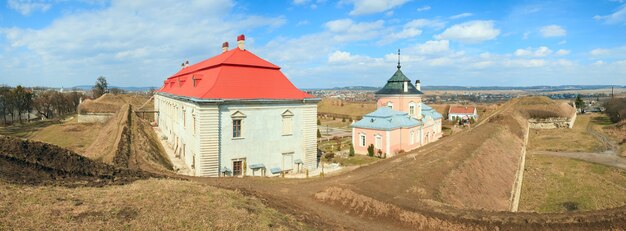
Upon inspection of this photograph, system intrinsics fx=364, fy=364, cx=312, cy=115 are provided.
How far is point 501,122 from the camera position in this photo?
4294 centimetres

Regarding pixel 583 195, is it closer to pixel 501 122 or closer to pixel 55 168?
pixel 501 122

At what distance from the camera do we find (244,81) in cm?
2283

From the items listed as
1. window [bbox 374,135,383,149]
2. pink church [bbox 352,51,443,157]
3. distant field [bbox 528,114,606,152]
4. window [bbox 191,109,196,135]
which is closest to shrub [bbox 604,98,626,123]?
distant field [bbox 528,114,606,152]

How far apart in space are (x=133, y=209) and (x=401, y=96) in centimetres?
3097

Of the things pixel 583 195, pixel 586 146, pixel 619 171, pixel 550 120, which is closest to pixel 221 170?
pixel 583 195

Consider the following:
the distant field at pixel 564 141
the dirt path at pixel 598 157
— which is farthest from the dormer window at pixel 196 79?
the distant field at pixel 564 141

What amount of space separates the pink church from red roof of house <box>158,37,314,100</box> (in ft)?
31.2

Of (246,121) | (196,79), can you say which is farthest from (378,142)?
(196,79)

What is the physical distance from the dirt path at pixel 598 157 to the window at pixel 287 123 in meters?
25.6

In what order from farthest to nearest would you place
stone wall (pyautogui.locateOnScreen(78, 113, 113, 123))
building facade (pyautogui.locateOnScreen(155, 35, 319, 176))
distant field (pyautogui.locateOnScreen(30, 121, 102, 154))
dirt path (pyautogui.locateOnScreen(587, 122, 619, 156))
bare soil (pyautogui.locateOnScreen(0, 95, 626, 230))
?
1. stone wall (pyautogui.locateOnScreen(78, 113, 113, 123))
2. dirt path (pyautogui.locateOnScreen(587, 122, 619, 156))
3. distant field (pyautogui.locateOnScreen(30, 121, 102, 154))
4. building facade (pyautogui.locateOnScreen(155, 35, 319, 176))
5. bare soil (pyautogui.locateOnScreen(0, 95, 626, 230))

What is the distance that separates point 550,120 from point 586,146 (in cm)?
2018

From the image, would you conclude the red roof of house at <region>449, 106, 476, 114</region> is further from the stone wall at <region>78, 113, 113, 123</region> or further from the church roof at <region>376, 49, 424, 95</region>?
the stone wall at <region>78, 113, 113, 123</region>

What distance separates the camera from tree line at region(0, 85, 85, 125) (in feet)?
169

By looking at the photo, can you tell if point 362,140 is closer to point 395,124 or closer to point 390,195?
point 395,124
